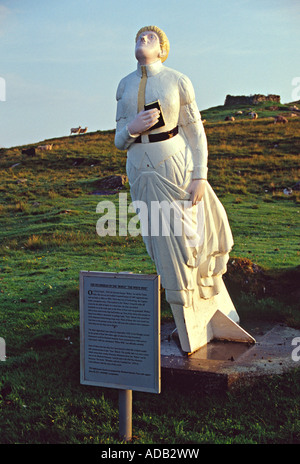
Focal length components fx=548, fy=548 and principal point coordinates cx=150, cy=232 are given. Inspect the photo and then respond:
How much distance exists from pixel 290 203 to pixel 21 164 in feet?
54.8

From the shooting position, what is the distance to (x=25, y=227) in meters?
14.6

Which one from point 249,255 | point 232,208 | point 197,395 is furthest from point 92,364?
point 232,208

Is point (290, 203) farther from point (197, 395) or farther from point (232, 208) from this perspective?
point (197, 395)

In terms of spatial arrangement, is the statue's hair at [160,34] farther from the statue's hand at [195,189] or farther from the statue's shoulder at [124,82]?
the statue's hand at [195,189]

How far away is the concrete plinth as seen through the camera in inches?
209

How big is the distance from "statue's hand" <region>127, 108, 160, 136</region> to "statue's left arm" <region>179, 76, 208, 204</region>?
39 centimetres

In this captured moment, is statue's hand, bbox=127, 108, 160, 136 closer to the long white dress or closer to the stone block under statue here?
the long white dress

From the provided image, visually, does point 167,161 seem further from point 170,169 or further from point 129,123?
point 129,123

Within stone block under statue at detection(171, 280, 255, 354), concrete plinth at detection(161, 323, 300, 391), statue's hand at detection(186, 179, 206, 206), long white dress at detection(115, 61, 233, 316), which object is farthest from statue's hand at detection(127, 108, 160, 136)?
concrete plinth at detection(161, 323, 300, 391)

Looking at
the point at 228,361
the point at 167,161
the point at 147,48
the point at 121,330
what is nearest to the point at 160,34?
the point at 147,48

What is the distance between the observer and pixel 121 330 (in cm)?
423

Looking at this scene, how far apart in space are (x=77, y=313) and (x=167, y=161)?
315 centimetres

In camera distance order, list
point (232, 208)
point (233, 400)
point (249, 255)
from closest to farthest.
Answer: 1. point (233, 400)
2. point (249, 255)
3. point (232, 208)
